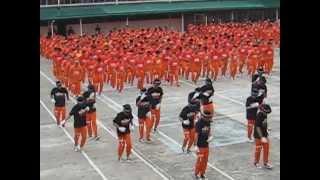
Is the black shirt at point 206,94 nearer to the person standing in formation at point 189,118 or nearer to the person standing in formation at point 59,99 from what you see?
the person standing in formation at point 189,118

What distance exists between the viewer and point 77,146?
43.0 ft

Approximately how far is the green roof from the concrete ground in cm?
2179

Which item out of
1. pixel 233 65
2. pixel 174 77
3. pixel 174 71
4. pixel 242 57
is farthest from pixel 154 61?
pixel 242 57

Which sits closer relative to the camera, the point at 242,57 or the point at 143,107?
the point at 143,107

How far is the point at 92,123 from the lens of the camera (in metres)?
13.9

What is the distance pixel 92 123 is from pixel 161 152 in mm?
2215

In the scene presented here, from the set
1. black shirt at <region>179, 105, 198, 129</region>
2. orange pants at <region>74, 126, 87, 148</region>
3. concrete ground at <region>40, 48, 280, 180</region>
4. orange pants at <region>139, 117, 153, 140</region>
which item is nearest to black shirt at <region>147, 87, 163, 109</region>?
orange pants at <region>139, 117, 153, 140</region>

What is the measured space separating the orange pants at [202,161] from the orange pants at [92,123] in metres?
3.78

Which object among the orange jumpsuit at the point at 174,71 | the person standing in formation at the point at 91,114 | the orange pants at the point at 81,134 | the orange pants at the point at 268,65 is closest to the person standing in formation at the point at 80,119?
the orange pants at the point at 81,134

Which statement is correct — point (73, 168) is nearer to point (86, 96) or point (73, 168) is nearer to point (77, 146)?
point (77, 146)

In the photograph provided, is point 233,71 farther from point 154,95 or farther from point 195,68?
point 154,95

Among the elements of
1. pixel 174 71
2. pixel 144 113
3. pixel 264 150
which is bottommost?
pixel 264 150
